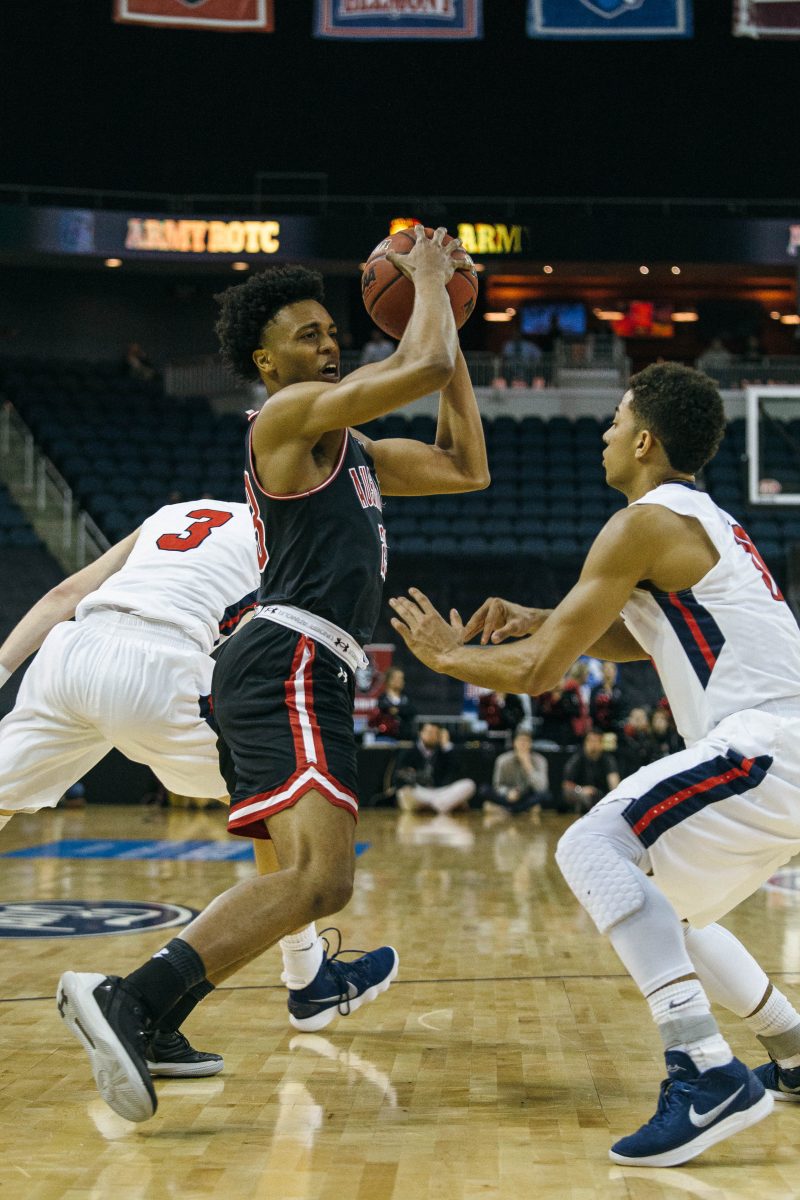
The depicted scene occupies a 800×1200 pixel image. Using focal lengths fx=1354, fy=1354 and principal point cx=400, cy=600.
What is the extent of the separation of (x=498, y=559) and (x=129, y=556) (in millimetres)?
13355

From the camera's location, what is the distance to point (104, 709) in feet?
13.9

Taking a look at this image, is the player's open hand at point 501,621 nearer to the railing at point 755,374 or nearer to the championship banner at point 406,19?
the championship banner at point 406,19

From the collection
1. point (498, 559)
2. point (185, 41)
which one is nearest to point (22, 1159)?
point (498, 559)

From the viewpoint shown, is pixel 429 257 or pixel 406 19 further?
pixel 406 19

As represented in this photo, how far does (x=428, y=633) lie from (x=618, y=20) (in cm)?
1317

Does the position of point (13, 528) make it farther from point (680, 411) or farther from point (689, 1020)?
point (689, 1020)

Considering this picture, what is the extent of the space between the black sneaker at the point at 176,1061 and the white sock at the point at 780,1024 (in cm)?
144

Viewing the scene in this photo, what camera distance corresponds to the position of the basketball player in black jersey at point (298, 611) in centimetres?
322

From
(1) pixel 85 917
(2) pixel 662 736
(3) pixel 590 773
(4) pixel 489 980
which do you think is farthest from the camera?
(2) pixel 662 736

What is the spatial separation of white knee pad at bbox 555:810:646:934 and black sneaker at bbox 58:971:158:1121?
1.06 metres

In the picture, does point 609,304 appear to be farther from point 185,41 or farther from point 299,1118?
point 299,1118

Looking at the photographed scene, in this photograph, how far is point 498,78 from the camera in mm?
23453

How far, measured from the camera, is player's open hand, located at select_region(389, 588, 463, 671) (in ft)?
10.8

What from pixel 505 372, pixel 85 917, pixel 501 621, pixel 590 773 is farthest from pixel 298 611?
pixel 505 372
